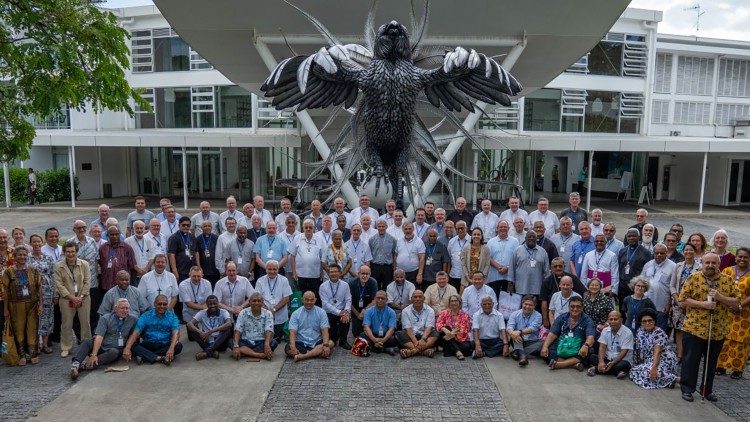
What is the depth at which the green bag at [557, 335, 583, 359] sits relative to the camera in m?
7.00

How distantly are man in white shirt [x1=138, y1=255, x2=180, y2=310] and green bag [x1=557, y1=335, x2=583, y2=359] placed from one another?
503cm

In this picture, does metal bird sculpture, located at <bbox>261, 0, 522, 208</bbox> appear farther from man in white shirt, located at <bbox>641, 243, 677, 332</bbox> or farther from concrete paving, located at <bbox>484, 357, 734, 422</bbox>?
concrete paving, located at <bbox>484, 357, 734, 422</bbox>

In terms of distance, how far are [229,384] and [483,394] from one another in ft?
9.34

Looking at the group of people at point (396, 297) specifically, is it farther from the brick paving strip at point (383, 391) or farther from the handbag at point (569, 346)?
the brick paving strip at point (383, 391)

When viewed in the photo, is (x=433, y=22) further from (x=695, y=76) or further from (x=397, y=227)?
(x=695, y=76)

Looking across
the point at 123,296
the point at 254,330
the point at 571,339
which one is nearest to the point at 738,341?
the point at 571,339

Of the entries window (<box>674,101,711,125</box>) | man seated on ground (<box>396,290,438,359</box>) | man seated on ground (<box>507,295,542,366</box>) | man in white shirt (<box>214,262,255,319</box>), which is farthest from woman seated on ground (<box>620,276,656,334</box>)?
window (<box>674,101,711,125</box>)

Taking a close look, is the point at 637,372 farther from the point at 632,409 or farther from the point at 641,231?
the point at 641,231

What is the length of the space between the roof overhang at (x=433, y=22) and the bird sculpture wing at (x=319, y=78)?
336 cm

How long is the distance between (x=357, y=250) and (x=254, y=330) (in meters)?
2.16

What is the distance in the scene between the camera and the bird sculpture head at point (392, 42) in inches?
326

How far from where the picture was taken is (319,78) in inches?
338

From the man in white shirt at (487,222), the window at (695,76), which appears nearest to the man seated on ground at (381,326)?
the man in white shirt at (487,222)

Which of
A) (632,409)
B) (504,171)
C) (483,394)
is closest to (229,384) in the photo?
(483,394)
